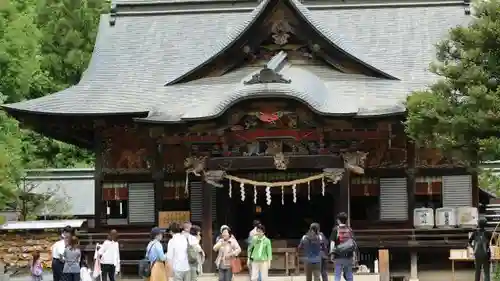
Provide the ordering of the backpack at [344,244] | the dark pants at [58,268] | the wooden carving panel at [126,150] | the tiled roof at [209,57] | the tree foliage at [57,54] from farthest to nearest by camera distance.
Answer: the tree foliage at [57,54] < the wooden carving panel at [126,150] < the tiled roof at [209,57] < the dark pants at [58,268] < the backpack at [344,244]

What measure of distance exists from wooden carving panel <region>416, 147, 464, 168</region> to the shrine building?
3 cm

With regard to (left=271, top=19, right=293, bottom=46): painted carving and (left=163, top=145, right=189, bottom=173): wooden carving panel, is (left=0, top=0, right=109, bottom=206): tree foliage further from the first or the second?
(left=271, top=19, right=293, bottom=46): painted carving

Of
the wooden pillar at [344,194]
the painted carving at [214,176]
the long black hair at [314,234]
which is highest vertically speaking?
the painted carving at [214,176]

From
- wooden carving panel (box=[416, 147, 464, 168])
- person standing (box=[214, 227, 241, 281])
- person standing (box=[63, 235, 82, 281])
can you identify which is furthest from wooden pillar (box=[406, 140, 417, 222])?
person standing (box=[63, 235, 82, 281])

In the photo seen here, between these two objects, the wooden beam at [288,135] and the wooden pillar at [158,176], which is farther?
the wooden pillar at [158,176]

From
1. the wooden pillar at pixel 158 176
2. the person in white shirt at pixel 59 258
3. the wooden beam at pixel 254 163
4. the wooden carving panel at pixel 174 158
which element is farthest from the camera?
the wooden pillar at pixel 158 176

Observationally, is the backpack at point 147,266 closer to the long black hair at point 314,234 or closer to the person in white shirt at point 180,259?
the person in white shirt at point 180,259

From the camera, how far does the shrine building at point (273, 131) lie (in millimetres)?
24453

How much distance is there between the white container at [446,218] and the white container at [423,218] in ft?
0.63

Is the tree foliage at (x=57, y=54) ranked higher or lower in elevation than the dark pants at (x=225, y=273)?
higher

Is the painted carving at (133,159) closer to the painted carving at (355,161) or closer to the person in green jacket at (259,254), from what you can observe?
the painted carving at (355,161)

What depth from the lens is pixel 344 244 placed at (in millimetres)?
18609

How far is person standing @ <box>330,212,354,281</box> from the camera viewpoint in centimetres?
1862

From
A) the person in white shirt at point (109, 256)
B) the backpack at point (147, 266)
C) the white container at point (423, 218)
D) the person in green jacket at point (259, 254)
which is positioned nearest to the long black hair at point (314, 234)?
the person in green jacket at point (259, 254)
